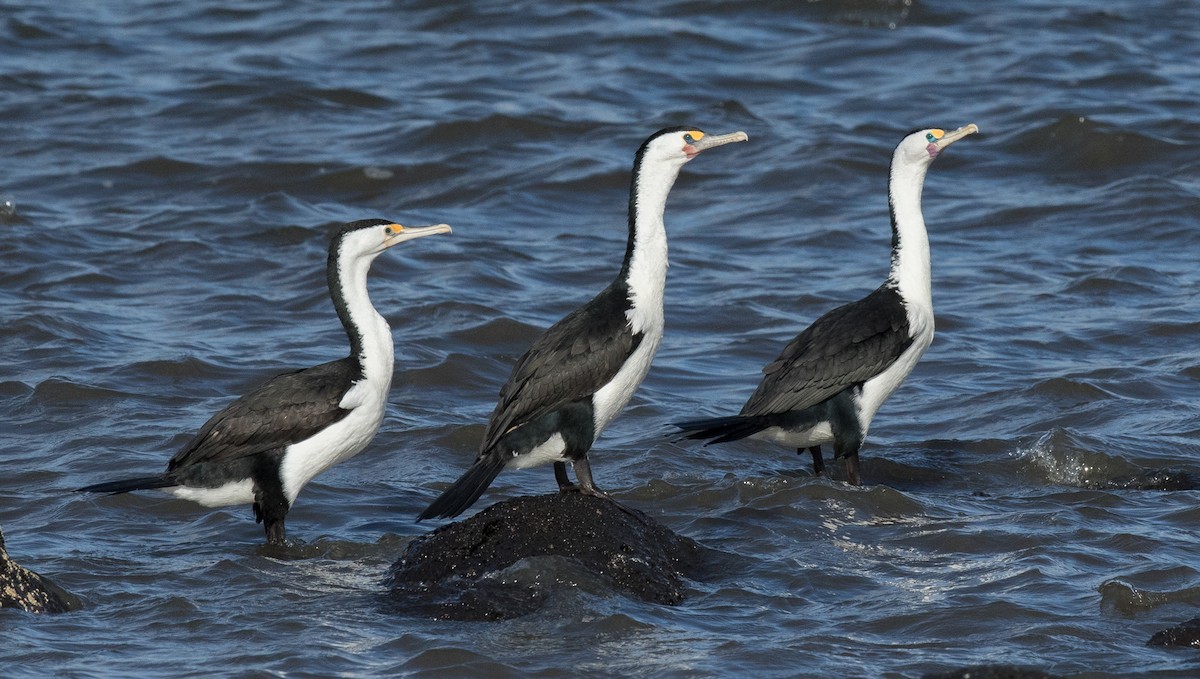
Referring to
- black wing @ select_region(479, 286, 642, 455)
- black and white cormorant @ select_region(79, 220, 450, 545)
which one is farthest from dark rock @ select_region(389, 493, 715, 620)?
black and white cormorant @ select_region(79, 220, 450, 545)

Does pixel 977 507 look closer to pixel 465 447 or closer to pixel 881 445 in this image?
pixel 881 445

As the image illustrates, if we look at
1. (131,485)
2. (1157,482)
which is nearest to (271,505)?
(131,485)

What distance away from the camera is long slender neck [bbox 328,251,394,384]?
25.4ft

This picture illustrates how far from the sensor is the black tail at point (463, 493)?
7.09 m

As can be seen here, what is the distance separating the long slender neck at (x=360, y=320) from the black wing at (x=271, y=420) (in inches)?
4.0

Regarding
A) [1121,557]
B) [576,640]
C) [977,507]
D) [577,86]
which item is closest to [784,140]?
[577,86]

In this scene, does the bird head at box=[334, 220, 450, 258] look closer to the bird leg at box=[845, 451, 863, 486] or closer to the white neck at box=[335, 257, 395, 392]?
the white neck at box=[335, 257, 395, 392]

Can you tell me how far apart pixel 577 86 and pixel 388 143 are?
2442 mm

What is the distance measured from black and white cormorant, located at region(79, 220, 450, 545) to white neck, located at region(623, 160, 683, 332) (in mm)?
875

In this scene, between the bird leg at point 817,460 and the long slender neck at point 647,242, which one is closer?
the long slender neck at point 647,242

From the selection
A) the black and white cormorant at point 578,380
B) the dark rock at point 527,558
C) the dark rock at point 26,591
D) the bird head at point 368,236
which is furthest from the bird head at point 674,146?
the dark rock at point 26,591

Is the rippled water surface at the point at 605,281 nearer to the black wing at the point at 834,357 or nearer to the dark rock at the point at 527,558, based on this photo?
Answer: the dark rock at the point at 527,558

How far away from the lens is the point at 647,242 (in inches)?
305

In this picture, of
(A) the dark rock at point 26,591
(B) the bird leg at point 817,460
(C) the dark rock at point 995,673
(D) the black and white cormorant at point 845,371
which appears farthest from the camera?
(B) the bird leg at point 817,460
